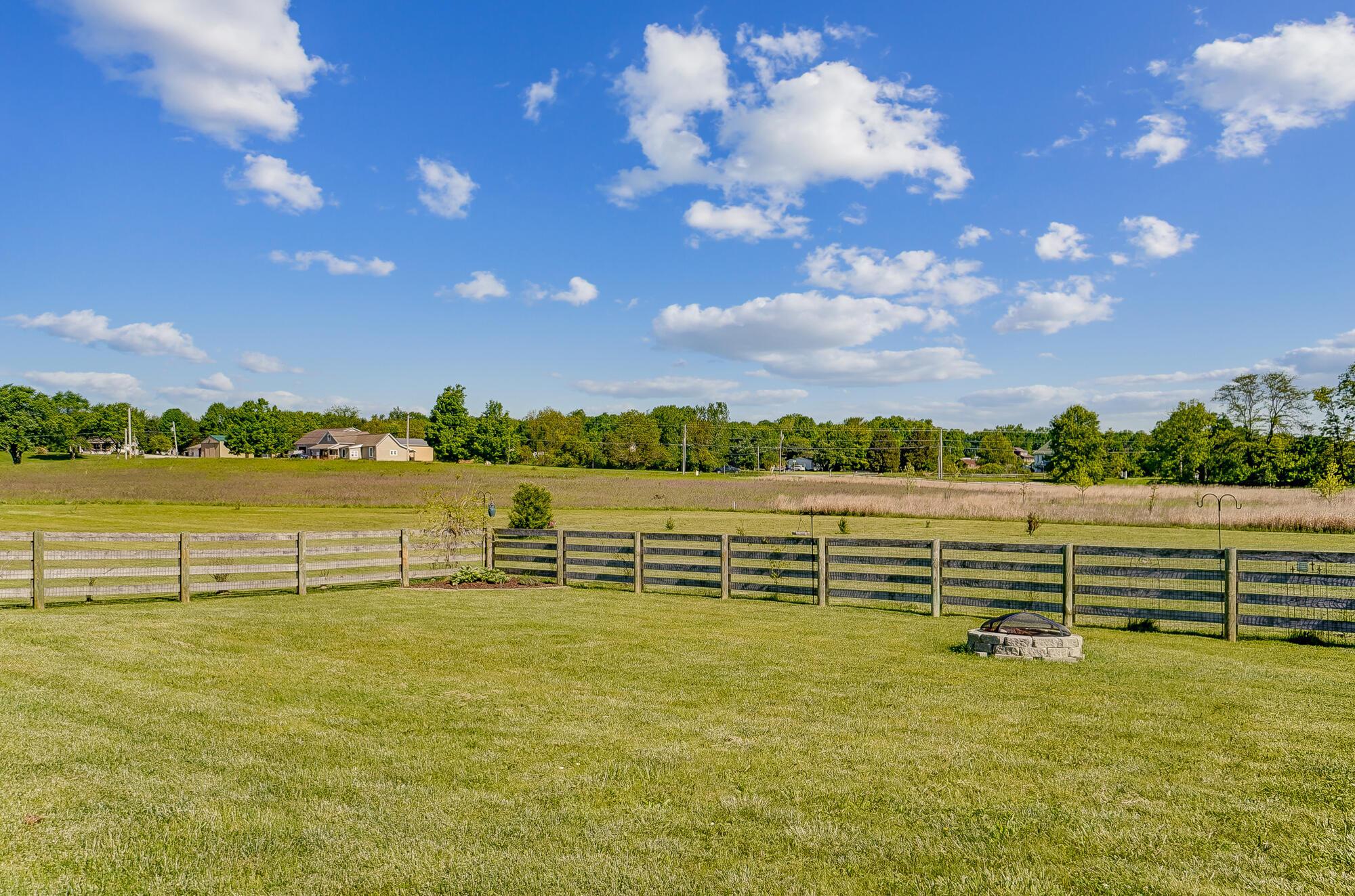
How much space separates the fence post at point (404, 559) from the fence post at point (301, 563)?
A: 1822 millimetres

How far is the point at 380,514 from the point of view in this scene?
37.4 metres

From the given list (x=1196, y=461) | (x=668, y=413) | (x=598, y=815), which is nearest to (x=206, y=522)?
(x=598, y=815)

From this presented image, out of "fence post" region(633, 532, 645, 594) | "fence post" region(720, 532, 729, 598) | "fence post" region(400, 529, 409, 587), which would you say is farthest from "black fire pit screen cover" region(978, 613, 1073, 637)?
"fence post" region(400, 529, 409, 587)

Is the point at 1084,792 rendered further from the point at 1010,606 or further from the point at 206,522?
the point at 206,522

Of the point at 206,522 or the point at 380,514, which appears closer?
the point at 206,522

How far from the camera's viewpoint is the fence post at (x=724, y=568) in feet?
48.1

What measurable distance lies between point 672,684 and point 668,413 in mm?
143934

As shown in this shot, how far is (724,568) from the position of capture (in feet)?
48.3

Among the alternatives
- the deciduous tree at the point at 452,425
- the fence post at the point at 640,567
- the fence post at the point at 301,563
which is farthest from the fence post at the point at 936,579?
the deciduous tree at the point at 452,425

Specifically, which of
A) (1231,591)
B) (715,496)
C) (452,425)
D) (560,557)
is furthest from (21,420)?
(1231,591)

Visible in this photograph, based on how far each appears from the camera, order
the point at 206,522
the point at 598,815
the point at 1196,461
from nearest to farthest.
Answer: the point at 598,815
the point at 206,522
the point at 1196,461

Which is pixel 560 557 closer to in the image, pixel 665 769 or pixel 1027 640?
pixel 1027 640

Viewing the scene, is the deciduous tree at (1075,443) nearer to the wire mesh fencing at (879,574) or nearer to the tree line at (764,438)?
the tree line at (764,438)

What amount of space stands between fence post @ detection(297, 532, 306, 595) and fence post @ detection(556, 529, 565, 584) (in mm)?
4737
